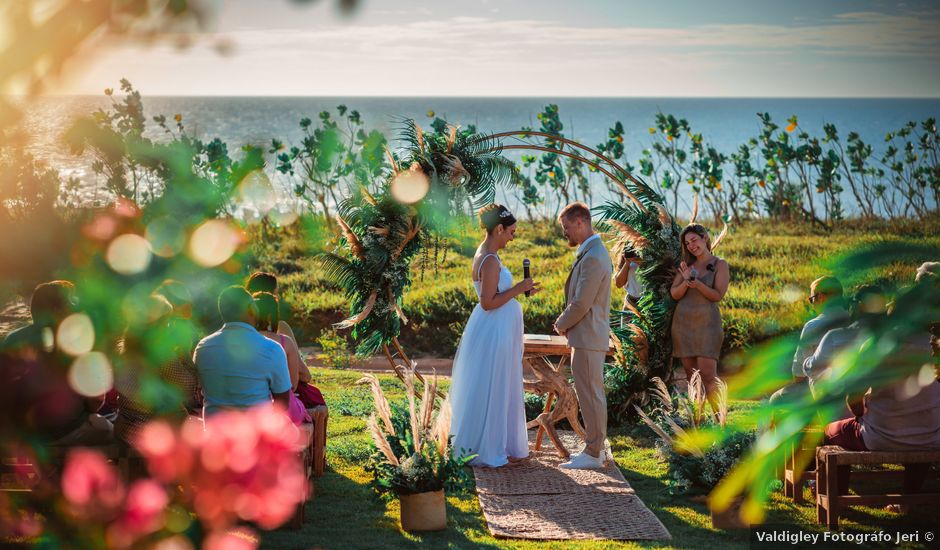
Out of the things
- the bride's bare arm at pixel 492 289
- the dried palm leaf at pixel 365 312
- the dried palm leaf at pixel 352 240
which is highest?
the dried palm leaf at pixel 352 240

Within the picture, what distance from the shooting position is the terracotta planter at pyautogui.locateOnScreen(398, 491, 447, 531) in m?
5.56

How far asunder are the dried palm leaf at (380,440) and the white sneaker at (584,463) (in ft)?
6.34

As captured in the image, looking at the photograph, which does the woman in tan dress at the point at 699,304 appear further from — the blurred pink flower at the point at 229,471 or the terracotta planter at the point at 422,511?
the blurred pink flower at the point at 229,471

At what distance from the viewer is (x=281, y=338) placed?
6254 mm

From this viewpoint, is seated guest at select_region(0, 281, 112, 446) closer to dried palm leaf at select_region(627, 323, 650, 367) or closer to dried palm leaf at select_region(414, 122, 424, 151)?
dried palm leaf at select_region(414, 122, 424, 151)

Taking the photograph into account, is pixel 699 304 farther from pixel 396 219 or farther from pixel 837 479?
pixel 396 219

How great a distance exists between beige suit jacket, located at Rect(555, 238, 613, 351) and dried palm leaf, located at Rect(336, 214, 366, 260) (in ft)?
6.00

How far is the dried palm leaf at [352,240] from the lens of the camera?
7754 millimetres

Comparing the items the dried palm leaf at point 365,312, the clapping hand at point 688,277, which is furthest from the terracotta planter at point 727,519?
the dried palm leaf at point 365,312

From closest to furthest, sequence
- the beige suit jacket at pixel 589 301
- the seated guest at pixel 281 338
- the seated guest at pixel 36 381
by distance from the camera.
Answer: the seated guest at pixel 36 381 → the seated guest at pixel 281 338 → the beige suit jacket at pixel 589 301

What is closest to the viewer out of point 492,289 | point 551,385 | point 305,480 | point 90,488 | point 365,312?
point 90,488

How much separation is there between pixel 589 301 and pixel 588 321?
0.57 ft

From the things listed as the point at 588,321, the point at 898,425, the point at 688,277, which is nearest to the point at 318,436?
the point at 588,321

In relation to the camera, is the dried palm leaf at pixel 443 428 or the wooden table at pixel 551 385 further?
the wooden table at pixel 551 385
